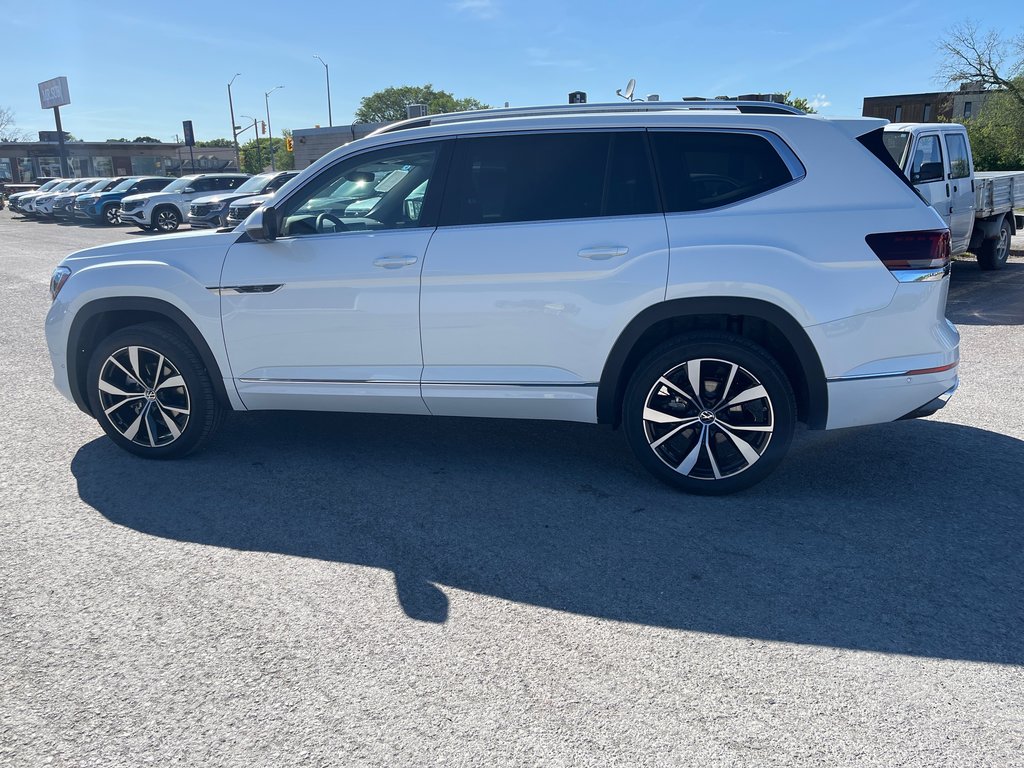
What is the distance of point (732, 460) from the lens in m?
4.30

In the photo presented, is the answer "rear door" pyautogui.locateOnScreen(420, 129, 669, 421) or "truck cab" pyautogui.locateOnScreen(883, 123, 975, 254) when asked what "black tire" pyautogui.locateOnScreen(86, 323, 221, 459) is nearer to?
"rear door" pyautogui.locateOnScreen(420, 129, 669, 421)

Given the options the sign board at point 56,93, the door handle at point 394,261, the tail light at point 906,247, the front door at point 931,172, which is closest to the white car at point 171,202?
the front door at point 931,172

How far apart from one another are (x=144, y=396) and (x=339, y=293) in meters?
1.45

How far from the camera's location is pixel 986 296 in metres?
10.7

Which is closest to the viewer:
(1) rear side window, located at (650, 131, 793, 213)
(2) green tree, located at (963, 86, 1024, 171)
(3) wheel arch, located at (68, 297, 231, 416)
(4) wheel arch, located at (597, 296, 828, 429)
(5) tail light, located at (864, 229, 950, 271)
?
(5) tail light, located at (864, 229, 950, 271)

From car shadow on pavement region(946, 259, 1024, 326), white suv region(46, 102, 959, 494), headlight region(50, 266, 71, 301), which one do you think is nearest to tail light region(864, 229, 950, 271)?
white suv region(46, 102, 959, 494)

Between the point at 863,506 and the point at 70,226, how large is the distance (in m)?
33.6

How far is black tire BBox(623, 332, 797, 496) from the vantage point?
13.6 ft

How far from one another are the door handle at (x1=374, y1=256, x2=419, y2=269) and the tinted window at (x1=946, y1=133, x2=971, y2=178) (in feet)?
29.7

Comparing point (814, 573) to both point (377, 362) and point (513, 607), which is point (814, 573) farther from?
point (377, 362)

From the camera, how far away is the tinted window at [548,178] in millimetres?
4312

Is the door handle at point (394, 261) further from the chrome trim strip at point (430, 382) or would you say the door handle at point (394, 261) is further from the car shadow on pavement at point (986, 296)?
the car shadow on pavement at point (986, 296)

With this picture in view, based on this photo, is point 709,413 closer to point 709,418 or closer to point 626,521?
point 709,418

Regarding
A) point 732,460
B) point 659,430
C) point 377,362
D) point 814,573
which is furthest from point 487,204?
point 814,573
